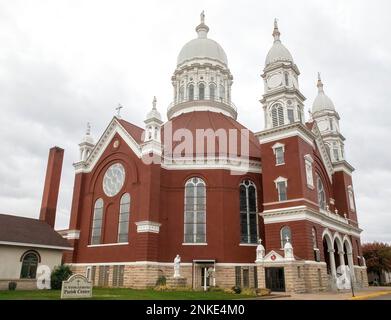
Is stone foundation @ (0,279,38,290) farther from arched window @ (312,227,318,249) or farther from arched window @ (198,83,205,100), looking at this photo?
arched window @ (198,83,205,100)

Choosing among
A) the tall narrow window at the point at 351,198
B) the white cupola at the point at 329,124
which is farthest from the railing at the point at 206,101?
the tall narrow window at the point at 351,198

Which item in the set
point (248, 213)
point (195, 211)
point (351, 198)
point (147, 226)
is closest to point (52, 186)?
point (147, 226)

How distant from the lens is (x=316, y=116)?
48312 mm

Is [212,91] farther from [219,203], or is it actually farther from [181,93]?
[219,203]

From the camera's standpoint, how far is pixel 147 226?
108 feet

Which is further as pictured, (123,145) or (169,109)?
(169,109)

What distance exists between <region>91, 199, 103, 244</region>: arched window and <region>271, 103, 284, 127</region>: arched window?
20.2 metres

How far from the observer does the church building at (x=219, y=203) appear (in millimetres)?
32375

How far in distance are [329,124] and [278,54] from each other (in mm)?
13243

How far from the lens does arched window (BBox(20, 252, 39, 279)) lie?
31516 mm

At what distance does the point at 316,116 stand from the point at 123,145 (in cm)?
2579

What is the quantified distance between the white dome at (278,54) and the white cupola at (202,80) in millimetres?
9811
